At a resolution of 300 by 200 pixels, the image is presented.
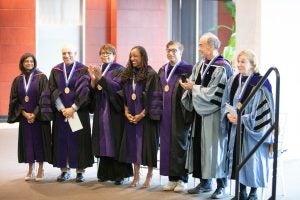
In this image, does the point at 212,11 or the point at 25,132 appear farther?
the point at 212,11

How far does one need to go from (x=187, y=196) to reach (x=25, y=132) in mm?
1924

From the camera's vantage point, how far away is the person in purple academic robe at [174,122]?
573 centimetres

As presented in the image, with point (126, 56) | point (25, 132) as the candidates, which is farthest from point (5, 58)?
point (25, 132)

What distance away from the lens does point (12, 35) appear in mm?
11398

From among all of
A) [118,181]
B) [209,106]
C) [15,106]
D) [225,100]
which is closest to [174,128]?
[209,106]

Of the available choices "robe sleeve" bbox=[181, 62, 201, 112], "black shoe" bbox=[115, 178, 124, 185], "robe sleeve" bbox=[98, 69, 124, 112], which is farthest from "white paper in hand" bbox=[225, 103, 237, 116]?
"black shoe" bbox=[115, 178, 124, 185]

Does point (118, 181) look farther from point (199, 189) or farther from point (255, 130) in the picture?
point (255, 130)

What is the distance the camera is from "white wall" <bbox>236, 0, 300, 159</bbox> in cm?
738

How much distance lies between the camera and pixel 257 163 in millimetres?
5172

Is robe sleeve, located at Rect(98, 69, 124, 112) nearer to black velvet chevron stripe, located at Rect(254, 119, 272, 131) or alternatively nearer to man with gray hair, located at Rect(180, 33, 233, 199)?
man with gray hair, located at Rect(180, 33, 233, 199)

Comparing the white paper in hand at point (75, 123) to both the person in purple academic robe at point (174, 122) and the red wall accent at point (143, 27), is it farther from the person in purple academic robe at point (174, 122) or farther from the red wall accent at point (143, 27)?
the red wall accent at point (143, 27)

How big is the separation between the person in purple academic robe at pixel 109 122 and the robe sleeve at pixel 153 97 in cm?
36

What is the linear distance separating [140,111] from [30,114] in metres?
1.22

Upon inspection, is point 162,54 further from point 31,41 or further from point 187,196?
point 187,196
